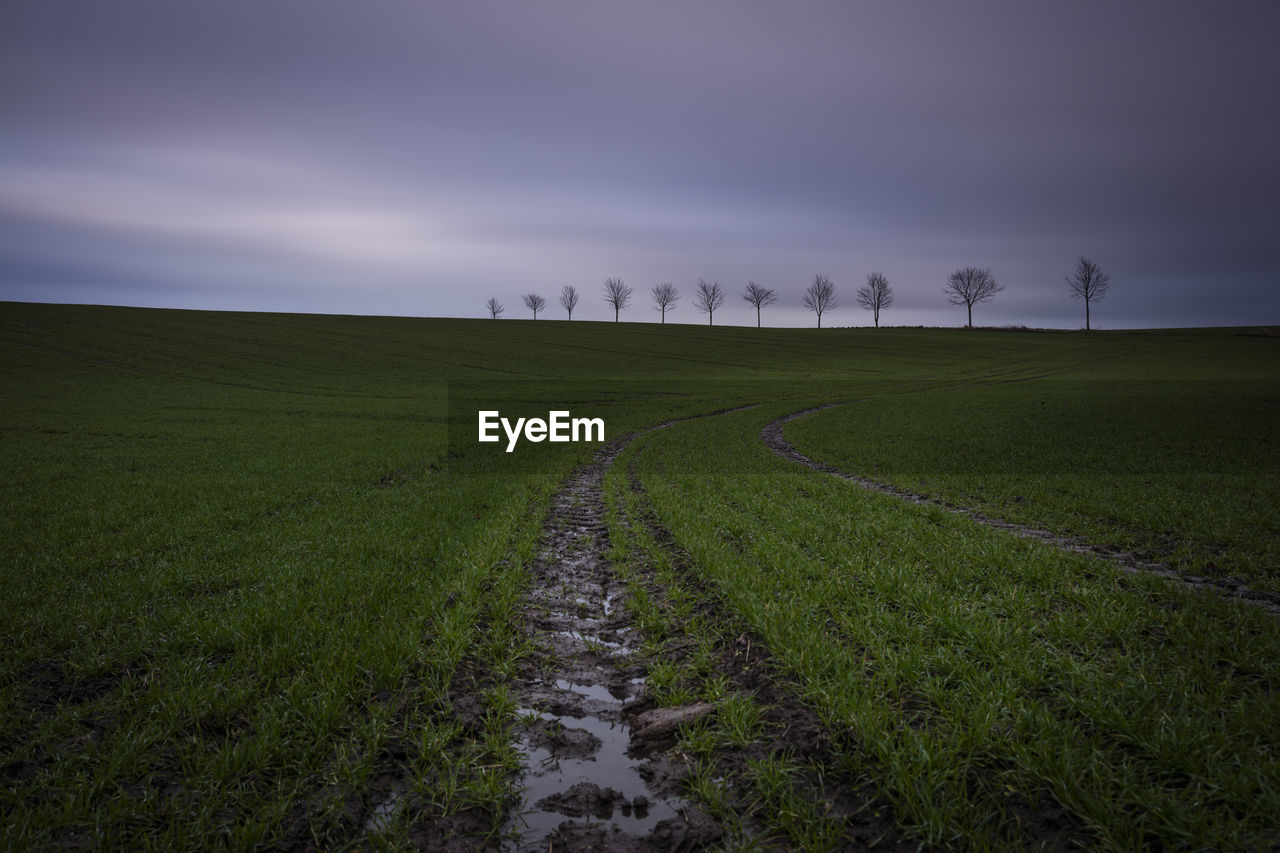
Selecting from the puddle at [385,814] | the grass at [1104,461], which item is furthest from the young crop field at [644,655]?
the grass at [1104,461]

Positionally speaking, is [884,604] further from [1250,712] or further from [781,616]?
[1250,712]

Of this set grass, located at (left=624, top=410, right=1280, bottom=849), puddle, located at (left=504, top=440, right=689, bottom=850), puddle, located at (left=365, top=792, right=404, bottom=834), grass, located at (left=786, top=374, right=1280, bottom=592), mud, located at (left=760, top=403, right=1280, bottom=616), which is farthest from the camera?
grass, located at (left=786, top=374, right=1280, bottom=592)

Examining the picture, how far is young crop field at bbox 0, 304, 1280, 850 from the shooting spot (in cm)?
381

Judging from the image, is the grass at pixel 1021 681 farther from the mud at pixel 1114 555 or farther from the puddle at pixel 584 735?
the puddle at pixel 584 735

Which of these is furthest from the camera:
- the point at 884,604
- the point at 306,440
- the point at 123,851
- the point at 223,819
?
the point at 306,440

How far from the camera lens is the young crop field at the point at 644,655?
3.81 metres

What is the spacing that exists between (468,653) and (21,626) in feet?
16.8

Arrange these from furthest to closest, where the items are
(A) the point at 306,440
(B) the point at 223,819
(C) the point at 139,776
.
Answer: (A) the point at 306,440 → (C) the point at 139,776 → (B) the point at 223,819

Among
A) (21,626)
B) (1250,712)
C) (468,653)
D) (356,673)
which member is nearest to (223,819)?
(356,673)

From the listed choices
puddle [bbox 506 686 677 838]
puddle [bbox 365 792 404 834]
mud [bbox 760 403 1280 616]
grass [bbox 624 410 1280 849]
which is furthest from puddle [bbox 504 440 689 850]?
mud [bbox 760 403 1280 616]

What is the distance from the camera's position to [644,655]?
627 cm

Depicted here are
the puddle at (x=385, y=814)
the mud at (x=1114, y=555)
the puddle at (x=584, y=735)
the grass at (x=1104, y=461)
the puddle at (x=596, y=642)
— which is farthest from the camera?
the grass at (x=1104, y=461)

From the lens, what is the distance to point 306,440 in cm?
2425

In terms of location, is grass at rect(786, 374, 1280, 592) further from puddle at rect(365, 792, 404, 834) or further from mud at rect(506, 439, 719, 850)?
puddle at rect(365, 792, 404, 834)
